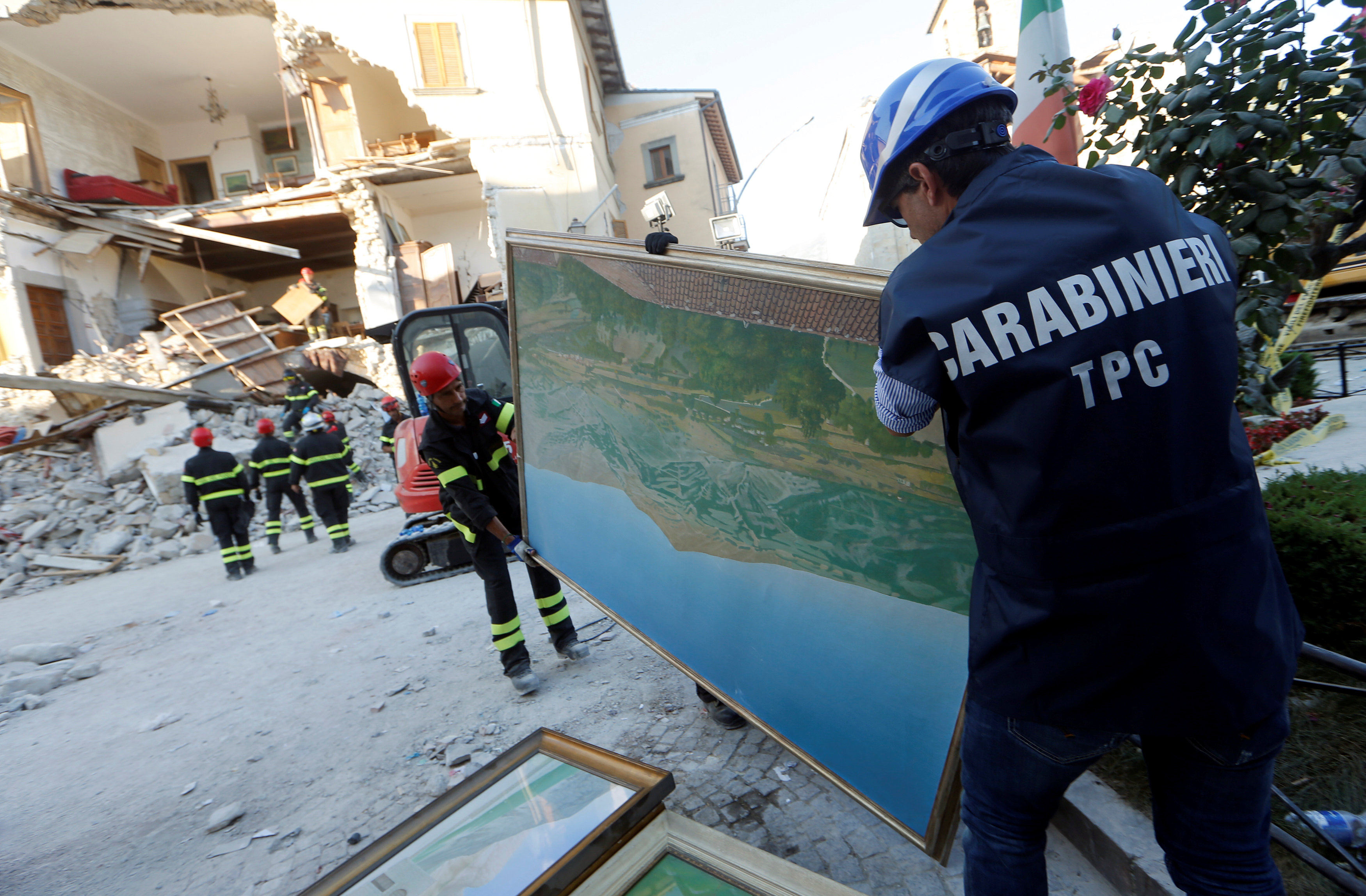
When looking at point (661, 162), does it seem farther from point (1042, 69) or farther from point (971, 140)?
point (971, 140)

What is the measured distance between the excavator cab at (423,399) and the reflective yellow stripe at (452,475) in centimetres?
283

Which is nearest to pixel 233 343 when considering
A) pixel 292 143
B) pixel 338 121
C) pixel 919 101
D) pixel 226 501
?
pixel 338 121

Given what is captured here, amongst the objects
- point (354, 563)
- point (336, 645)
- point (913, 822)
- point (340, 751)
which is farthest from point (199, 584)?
point (913, 822)

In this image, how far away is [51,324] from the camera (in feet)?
51.5

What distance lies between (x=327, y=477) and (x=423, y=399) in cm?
321

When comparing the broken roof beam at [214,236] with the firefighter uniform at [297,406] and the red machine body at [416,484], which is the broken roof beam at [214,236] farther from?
the red machine body at [416,484]

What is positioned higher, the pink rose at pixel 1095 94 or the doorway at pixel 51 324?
the doorway at pixel 51 324

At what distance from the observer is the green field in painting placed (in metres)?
1.70

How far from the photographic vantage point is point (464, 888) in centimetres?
198

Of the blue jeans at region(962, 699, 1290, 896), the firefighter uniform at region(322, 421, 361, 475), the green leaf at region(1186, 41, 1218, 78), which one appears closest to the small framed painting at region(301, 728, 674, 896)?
the blue jeans at region(962, 699, 1290, 896)

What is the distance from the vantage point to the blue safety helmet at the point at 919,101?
4.00ft

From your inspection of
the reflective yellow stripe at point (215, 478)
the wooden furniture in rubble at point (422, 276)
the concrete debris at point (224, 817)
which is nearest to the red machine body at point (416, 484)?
the reflective yellow stripe at point (215, 478)

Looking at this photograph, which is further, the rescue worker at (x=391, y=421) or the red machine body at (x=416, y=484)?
the rescue worker at (x=391, y=421)

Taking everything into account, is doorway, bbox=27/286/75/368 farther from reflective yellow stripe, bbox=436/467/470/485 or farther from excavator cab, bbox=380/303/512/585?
reflective yellow stripe, bbox=436/467/470/485
